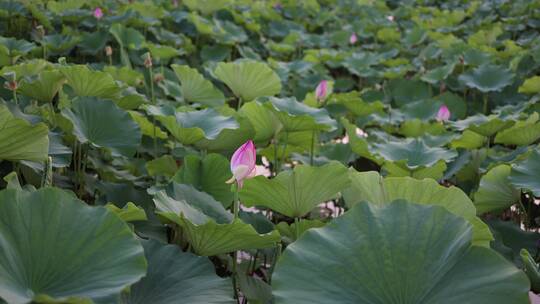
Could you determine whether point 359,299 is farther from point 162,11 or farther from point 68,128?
point 162,11

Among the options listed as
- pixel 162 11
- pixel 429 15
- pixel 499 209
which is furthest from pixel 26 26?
pixel 429 15

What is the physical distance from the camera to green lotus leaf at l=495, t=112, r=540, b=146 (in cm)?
164

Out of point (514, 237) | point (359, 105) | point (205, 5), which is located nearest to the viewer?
point (514, 237)

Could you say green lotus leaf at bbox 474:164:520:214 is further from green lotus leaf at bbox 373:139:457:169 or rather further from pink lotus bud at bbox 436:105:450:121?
pink lotus bud at bbox 436:105:450:121

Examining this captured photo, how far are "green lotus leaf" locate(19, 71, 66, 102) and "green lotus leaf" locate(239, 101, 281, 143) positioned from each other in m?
0.46

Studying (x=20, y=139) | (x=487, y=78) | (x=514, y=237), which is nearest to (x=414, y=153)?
(x=514, y=237)

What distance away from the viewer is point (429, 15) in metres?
4.83

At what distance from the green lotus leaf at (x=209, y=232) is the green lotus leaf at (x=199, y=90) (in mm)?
960

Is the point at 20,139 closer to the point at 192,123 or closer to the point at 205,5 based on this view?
the point at 192,123

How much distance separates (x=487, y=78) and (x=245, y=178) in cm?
192

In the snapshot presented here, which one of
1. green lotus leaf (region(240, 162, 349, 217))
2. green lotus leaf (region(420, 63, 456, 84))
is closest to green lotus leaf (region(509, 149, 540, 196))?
green lotus leaf (region(240, 162, 349, 217))

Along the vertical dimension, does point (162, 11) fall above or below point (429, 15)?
above

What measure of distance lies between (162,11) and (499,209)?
7.38ft

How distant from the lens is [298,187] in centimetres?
115
